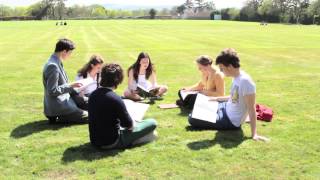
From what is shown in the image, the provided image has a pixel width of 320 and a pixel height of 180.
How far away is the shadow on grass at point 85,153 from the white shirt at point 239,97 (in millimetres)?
2098

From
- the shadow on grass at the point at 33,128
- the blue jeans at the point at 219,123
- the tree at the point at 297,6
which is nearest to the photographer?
the blue jeans at the point at 219,123

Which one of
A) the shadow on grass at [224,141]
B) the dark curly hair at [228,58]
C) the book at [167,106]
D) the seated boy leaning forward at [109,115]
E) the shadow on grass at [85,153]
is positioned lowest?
the book at [167,106]

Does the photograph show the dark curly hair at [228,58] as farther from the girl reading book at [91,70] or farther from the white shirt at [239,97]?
the girl reading book at [91,70]

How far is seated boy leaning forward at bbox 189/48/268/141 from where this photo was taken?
768cm

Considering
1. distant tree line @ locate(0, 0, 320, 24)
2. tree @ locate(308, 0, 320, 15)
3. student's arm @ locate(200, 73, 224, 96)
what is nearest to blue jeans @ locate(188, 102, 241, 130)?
student's arm @ locate(200, 73, 224, 96)

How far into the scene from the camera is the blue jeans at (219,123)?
8.49 m

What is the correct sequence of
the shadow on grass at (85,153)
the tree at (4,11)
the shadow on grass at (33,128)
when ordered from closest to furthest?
the shadow on grass at (85,153), the shadow on grass at (33,128), the tree at (4,11)

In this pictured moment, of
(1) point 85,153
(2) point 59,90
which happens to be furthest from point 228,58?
(2) point 59,90

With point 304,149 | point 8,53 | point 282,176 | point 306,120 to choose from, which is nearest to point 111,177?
point 282,176

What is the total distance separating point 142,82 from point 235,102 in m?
4.29

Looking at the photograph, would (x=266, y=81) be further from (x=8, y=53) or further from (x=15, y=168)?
(x=8, y=53)

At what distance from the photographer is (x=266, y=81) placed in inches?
597

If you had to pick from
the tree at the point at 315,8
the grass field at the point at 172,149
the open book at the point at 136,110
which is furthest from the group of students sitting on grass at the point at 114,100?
the tree at the point at 315,8

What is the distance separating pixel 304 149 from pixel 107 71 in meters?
3.29
